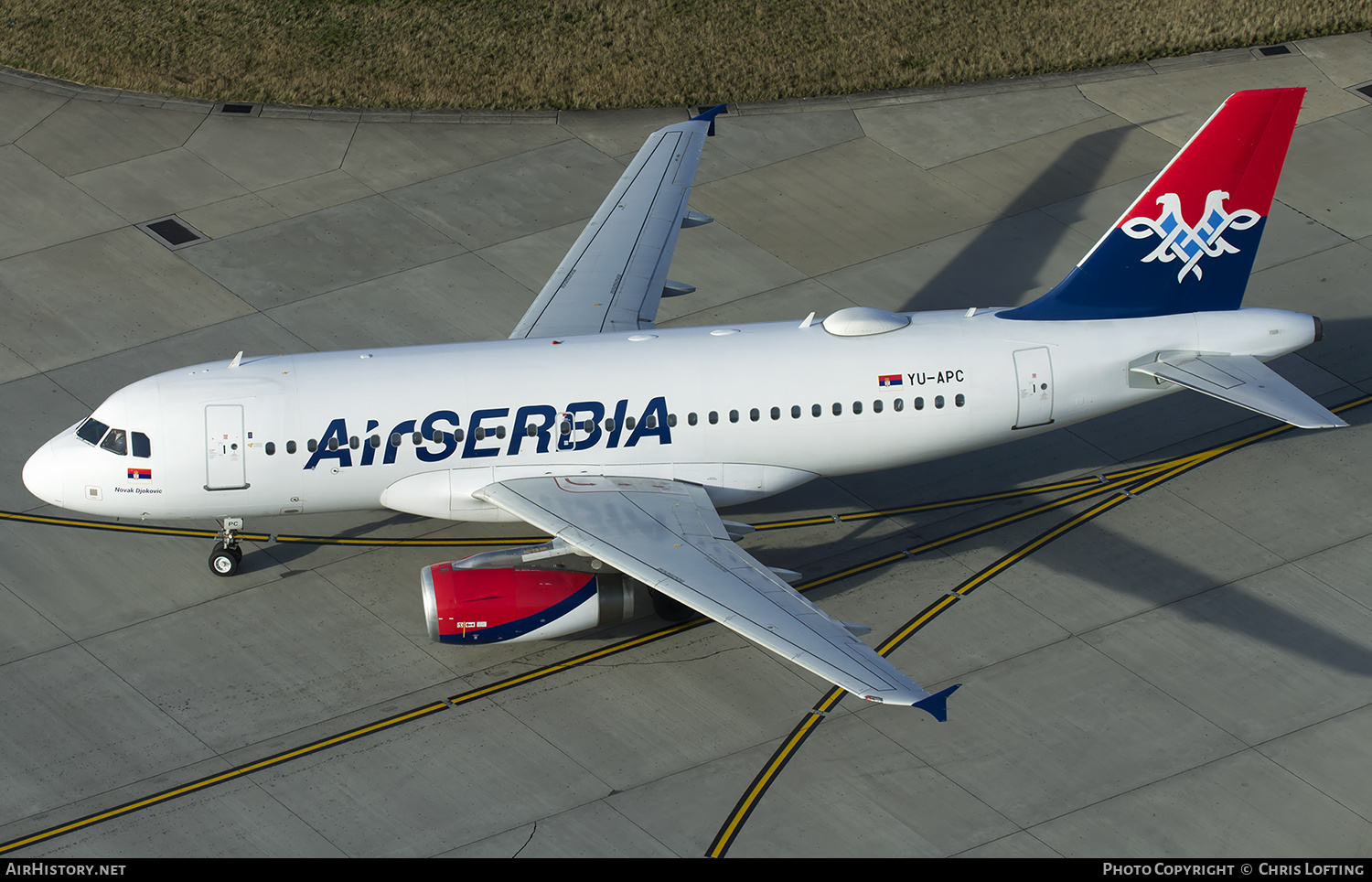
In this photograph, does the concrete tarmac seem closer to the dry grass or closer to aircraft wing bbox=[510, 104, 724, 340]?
the dry grass

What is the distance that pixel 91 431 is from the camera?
31.1m

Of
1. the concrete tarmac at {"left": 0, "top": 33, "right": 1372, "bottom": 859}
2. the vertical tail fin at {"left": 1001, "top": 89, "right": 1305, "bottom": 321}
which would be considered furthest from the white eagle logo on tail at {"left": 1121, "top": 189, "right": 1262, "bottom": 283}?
the concrete tarmac at {"left": 0, "top": 33, "right": 1372, "bottom": 859}

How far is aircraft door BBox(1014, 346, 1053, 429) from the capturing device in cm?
3191

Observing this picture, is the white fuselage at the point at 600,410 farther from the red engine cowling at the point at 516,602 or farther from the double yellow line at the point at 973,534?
the double yellow line at the point at 973,534

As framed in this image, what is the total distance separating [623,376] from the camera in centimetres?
3106

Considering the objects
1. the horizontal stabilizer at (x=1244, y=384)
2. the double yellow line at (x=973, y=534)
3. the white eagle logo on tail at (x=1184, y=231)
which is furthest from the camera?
the white eagle logo on tail at (x=1184, y=231)

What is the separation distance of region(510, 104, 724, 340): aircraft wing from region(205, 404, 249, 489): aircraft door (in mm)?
6904

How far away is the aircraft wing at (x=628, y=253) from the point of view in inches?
1380

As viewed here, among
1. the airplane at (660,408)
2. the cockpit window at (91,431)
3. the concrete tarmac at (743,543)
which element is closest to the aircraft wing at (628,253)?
the airplane at (660,408)

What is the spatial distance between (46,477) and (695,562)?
43.5 feet

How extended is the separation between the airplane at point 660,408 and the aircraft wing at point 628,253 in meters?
2.64

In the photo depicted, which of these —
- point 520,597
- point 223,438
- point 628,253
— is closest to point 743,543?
point 520,597

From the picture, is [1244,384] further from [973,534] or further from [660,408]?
[660,408]

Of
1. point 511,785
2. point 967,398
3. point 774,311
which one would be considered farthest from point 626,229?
point 511,785
